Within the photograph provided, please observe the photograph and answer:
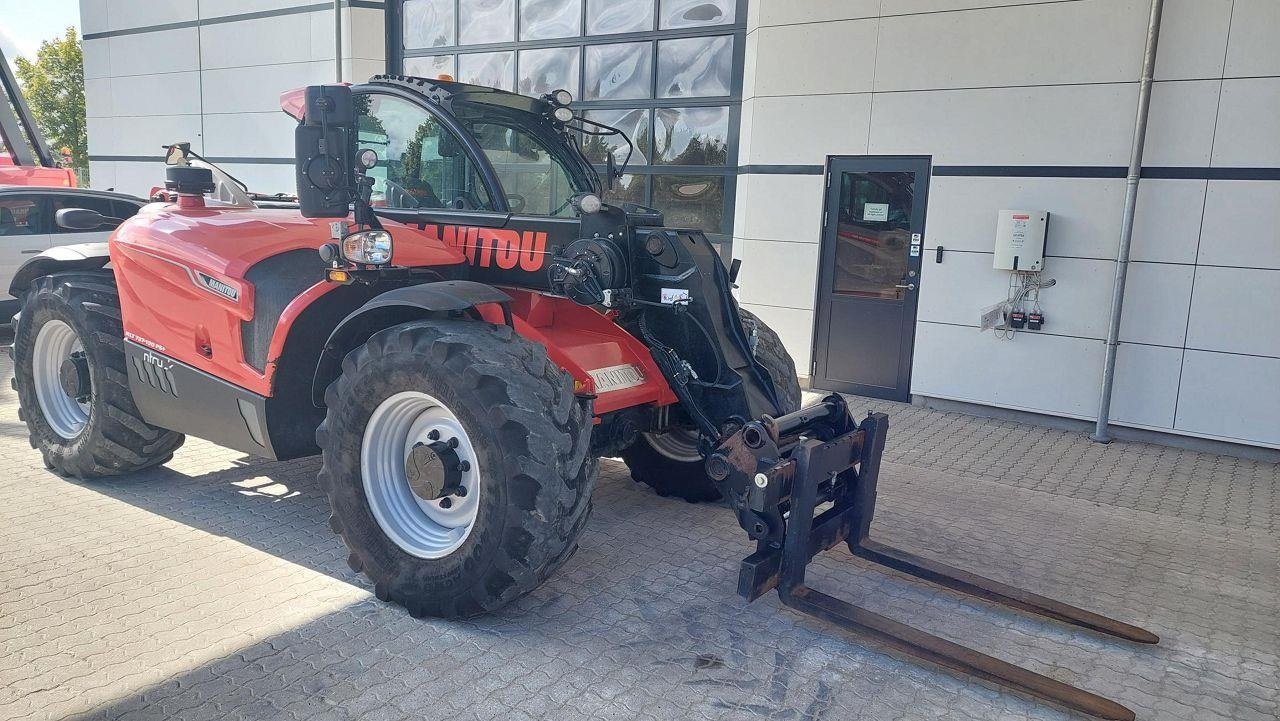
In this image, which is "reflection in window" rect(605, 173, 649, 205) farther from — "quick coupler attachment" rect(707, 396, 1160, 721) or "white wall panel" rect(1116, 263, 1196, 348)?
"quick coupler attachment" rect(707, 396, 1160, 721)

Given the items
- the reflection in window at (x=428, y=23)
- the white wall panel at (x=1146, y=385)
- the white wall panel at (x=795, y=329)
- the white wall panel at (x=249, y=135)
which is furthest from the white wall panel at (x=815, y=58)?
the white wall panel at (x=249, y=135)

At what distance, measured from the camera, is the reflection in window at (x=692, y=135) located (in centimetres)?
1027

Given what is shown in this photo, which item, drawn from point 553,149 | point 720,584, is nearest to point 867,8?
point 553,149

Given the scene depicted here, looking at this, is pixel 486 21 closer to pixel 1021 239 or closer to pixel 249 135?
pixel 249 135

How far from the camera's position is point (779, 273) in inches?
380

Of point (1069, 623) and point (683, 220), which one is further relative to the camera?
point (683, 220)

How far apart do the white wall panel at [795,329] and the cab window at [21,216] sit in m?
7.96

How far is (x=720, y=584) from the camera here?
4469 mm

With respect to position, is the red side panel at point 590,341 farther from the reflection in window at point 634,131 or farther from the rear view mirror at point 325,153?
the reflection in window at point 634,131

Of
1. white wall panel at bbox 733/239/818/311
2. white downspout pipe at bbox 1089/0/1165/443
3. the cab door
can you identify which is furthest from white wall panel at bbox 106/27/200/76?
white downspout pipe at bbox 1089/0/1165/443

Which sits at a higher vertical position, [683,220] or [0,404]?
[683,220]

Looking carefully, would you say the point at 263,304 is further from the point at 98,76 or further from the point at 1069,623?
the point at 98,76

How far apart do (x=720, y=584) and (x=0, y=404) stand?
21.7 feet

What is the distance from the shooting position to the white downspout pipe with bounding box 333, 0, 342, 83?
12414 millimetres
